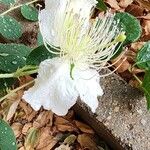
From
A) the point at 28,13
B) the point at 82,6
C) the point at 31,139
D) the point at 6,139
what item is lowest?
the point at 31,139

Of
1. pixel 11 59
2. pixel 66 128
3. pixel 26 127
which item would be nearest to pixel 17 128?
pixel 26 127

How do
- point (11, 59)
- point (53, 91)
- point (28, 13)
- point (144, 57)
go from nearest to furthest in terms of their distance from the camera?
point (53, 91)
point (11, 59)
point (144, 57)
point (28, 13)

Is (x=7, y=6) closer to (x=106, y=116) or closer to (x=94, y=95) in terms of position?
(x=106, y=116)

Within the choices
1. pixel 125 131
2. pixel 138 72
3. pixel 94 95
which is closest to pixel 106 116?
pixel 125 131

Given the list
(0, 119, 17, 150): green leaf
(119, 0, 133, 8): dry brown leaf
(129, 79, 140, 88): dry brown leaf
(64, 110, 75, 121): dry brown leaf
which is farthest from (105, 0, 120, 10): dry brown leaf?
(0, 119, 17, 150): green leaf

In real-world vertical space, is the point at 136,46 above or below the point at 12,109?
above

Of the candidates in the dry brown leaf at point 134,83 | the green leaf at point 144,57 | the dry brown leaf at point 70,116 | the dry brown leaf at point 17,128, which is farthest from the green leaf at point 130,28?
the dry brown leaf at point 17,128

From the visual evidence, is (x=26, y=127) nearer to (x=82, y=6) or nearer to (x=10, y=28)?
(x=10, y=28)

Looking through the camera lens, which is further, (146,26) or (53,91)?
(146,26)
